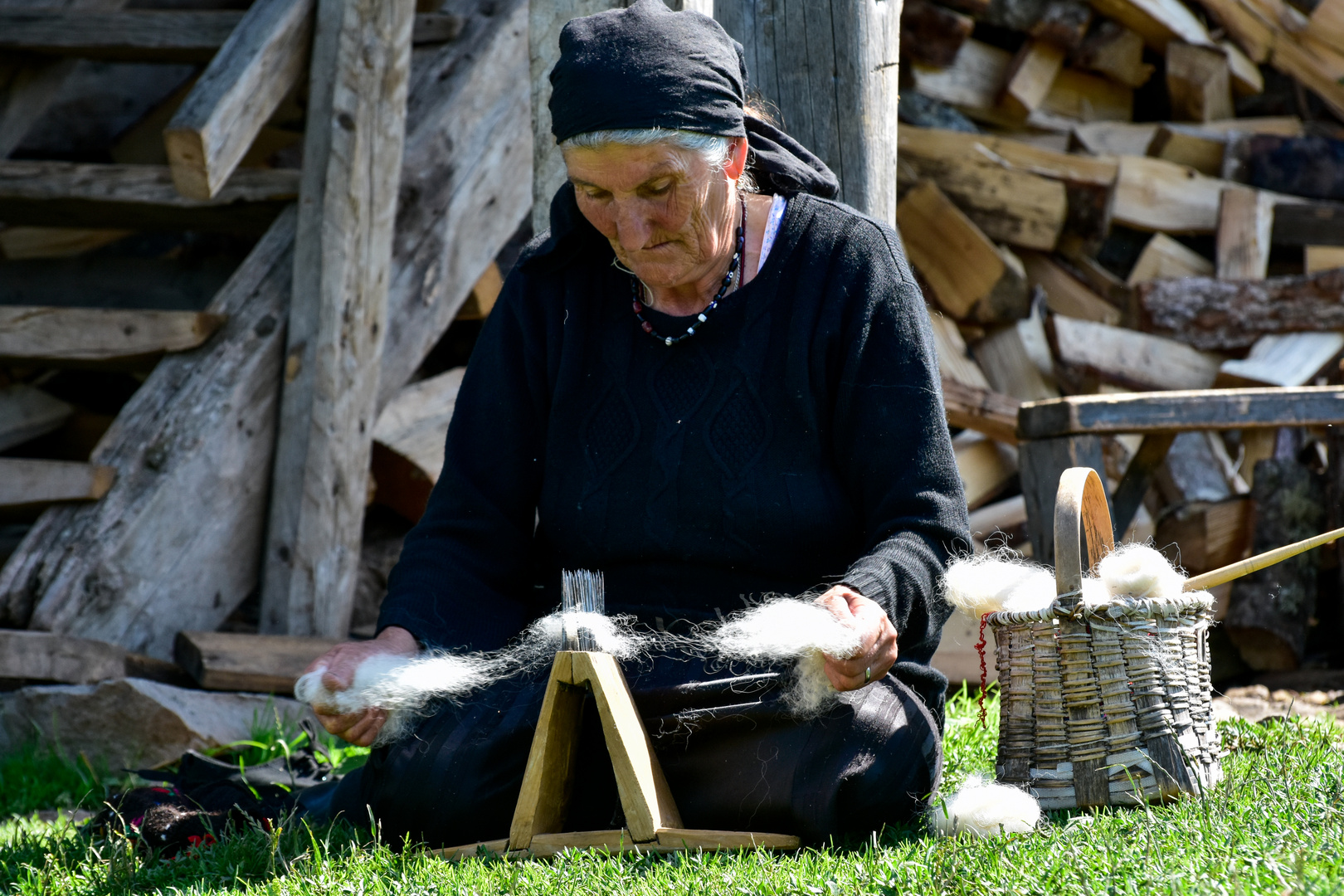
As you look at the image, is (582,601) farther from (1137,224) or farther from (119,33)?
(1137,224)

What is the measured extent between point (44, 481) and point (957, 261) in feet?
12.2

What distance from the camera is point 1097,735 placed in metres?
2.30

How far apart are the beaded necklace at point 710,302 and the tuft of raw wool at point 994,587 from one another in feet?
2.15

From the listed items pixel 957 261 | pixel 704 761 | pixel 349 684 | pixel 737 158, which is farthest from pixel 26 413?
pixel 957 261

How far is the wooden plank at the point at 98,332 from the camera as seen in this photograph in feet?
12.8

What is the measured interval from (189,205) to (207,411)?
0.65 meters

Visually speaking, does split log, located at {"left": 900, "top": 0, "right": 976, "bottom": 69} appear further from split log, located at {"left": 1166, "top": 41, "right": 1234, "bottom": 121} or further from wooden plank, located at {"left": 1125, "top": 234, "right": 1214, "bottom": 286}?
wooden plank, located at {"left": 1125, "top": 234, "right": 1214, "bottom": 286}

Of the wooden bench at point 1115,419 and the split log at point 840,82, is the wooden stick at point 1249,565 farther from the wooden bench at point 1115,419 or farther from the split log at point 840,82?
the wooden bench at point 1115,419

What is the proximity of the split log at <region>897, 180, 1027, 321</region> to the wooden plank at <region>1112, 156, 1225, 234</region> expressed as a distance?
0.67 metres

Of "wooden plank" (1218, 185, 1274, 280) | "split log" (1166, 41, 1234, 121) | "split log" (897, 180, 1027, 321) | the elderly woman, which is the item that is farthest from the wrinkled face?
"split log" (1166, 41, 1234, 121)

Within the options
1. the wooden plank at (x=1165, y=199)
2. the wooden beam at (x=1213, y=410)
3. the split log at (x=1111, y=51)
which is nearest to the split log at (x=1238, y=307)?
the wooden plank at (x=1165, y=199)

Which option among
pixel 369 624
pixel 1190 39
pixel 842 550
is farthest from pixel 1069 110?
pixel 842 550

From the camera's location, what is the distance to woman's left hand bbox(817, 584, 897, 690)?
201 centimetres

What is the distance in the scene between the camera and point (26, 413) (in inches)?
174
